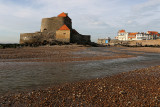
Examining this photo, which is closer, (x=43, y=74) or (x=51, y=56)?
(x=43, y=74)

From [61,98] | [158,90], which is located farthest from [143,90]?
[61,98]

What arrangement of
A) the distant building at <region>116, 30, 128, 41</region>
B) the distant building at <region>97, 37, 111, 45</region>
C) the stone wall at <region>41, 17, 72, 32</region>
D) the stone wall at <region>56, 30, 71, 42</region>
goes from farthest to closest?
the distant building at <region>116, 30, 128, 41</region>
the distant building at <region>97, 37, 111, 45</region>
the stone wall at <region>41, 17, 72, 32</region>
the stone wall at <region>56, 30, 71, 42</region>

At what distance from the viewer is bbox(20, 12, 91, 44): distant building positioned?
52219 mm

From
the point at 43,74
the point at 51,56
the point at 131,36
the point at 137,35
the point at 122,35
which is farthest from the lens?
the point at 122,35

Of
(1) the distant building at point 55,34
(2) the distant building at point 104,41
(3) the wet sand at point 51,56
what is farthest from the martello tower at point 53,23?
(2) the distant building at point 104,41

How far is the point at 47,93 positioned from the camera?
4391 mm

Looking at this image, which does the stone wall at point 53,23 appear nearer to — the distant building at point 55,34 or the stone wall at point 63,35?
the distant building at point 55,34

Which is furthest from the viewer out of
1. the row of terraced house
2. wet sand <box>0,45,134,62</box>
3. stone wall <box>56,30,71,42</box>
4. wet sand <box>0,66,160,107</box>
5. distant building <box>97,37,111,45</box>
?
distant building <box>97,37,111,45</box>

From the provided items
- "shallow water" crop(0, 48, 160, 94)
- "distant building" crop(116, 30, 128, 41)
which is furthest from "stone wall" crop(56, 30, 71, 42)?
"distant building" crop(116, 30, 128, 41)

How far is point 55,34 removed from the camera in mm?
54938

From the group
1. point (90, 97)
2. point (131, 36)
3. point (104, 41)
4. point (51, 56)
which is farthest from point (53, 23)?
point (131, 36)

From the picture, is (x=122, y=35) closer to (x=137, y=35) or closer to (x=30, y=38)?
(x=137, y=35)

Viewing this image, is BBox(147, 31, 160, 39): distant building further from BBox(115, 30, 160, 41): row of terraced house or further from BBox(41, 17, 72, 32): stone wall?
BBox(41, 17, 72, 32): stone wall

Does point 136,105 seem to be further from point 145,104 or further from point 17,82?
point 17,82
